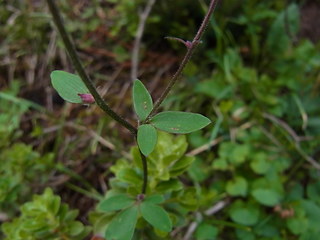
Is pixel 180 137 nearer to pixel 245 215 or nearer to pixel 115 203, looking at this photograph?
pixel 115 203

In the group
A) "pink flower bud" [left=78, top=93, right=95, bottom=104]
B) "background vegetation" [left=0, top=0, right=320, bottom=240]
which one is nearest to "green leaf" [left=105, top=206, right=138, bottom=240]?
"background vegetation" [left=0, top=0, right=320, bottom=240]

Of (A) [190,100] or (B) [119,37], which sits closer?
(A) [190,100]

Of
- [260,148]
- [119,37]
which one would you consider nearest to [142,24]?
[119,37]

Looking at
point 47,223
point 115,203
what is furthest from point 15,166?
Answer: point 115,203

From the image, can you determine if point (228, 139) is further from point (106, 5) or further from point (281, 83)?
point (106, 5)

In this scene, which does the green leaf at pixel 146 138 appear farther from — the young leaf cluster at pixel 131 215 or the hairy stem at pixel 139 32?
the hairy stem at pixel 139 32

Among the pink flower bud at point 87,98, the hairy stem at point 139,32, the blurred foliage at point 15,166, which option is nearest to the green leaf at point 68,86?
the pink flower bud at point 87,98
